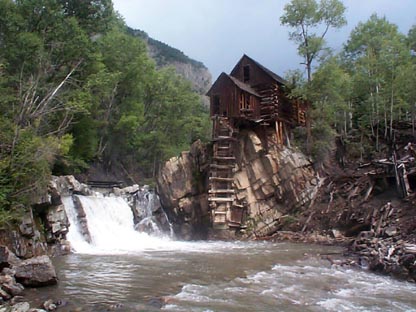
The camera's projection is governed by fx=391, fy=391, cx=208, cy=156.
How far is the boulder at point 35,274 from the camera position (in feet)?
35.0

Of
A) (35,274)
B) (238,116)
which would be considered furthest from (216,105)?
(35,274)

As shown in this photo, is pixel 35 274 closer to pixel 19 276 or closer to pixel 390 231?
pixel 19 276

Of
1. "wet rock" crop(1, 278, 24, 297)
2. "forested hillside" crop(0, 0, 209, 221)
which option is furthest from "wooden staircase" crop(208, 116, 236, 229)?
"wet rock" crop(1, 278, 24, 297)

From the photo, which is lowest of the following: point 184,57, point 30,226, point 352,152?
point 30,226

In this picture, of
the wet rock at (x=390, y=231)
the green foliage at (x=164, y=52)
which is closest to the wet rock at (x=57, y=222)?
the wet rock at (x=390, y=231)

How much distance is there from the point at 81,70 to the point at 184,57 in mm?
110631

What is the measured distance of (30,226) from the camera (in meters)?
15.2

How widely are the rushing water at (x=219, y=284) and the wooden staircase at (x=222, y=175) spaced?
22.8ft

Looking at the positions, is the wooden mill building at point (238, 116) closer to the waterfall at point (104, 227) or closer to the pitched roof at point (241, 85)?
the pitched roof at point (241, 85)

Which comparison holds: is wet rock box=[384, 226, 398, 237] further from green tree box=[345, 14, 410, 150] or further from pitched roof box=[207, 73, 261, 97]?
pitched roof box=[207, 73, 261, 97]

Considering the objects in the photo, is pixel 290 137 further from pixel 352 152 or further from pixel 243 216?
pixel 243 216

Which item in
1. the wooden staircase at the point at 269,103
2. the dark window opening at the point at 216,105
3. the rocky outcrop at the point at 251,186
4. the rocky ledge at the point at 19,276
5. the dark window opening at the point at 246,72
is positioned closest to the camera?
the rocky ledge at the point at 19,276

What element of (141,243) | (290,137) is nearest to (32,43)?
(141,243)

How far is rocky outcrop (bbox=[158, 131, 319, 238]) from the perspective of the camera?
26150mm
